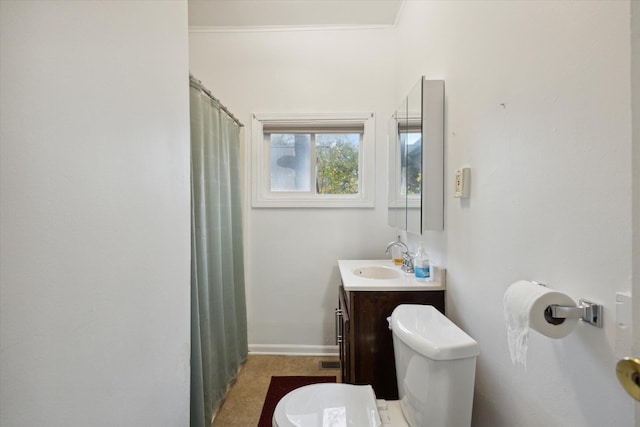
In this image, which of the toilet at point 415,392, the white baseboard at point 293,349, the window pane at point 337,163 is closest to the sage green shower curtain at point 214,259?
the white baseboard at point 293,349

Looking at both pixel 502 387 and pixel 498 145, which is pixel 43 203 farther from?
pixel 502 387

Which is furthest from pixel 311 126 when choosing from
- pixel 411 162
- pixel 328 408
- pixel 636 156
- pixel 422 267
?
pixel 636 156

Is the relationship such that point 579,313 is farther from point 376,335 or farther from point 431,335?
point 376,335

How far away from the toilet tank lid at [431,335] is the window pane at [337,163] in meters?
1.42

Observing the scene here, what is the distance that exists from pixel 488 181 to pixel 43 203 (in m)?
1.29

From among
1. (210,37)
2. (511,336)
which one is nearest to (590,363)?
(511,336)

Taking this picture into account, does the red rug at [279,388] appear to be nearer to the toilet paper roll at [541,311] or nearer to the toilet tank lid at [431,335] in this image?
the toilet tank lid at [431,335]

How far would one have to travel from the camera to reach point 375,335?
1.40 m

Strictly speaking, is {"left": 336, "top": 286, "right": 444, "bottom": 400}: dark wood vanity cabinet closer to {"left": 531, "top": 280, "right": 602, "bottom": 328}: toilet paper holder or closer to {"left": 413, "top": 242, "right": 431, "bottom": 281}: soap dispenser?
{"left": 413, "top": 242, "right": 431, "bottom": 281}: soap dispenser

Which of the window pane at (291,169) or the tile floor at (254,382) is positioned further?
the window pane at (291,169)

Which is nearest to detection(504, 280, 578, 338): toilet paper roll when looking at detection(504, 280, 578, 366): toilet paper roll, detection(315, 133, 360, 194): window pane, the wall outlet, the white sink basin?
detection(504, 280, 578, 366): toilet paper roll

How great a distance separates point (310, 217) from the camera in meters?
2.30

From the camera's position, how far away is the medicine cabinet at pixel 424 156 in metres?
1.38

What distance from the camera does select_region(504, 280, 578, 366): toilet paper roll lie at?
0.61m
